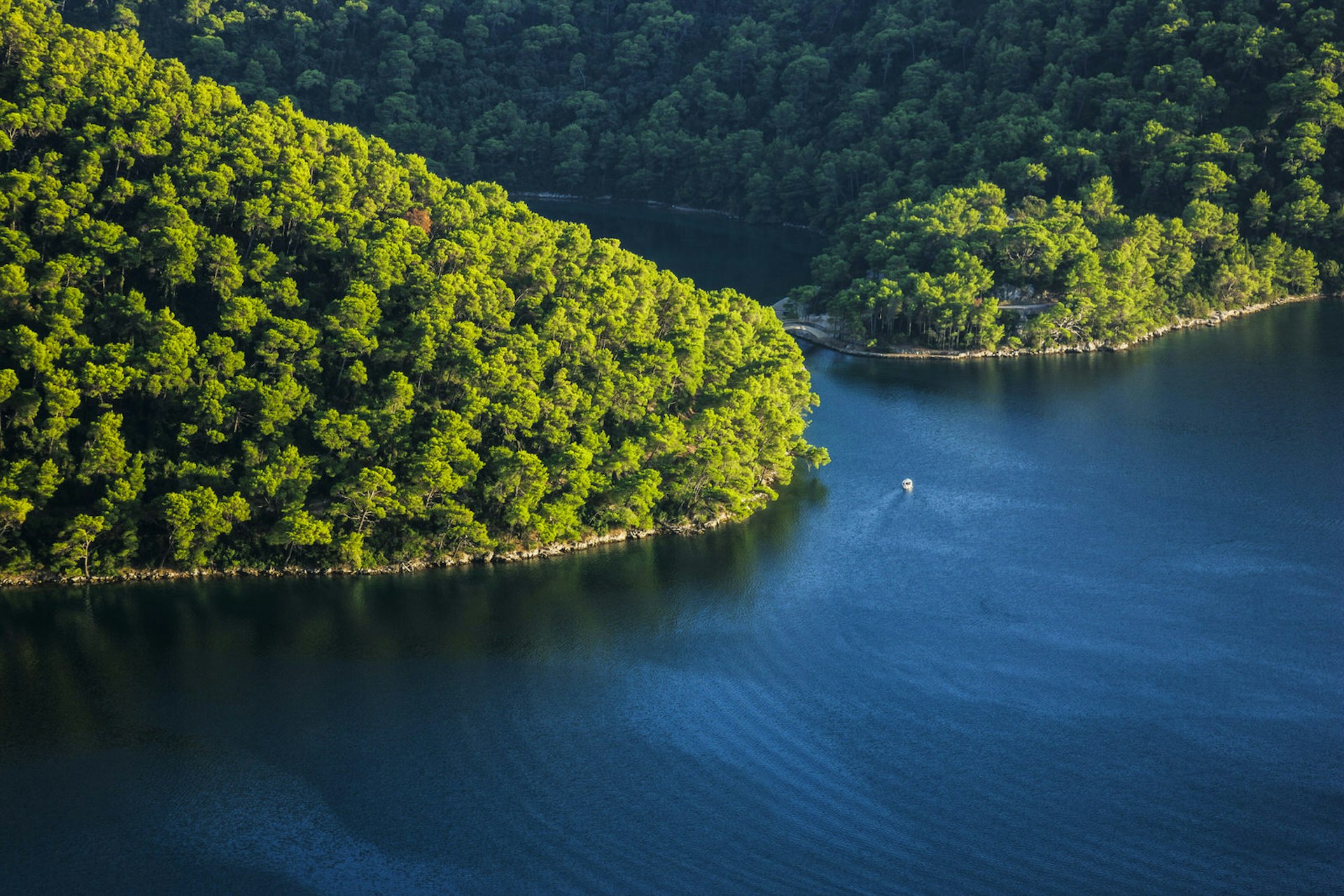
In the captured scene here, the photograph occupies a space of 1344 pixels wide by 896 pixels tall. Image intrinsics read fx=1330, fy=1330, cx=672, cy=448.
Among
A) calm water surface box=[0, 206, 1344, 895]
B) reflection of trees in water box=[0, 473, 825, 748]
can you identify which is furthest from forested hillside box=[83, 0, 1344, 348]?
reflection of trees in water box=[0, 473, 825, 748]

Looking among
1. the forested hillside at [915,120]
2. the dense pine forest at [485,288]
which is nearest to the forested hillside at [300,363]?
the dense pine forest at [485,288]

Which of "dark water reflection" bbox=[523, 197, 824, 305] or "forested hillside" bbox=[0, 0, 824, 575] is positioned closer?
"forested hillside" bbox=[0, 0, 824, 575]

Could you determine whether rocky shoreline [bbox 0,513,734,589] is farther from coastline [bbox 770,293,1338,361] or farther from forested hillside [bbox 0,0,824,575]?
coastline [bbox 770,293,1338,361]

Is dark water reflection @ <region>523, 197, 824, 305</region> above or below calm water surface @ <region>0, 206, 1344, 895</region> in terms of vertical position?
above

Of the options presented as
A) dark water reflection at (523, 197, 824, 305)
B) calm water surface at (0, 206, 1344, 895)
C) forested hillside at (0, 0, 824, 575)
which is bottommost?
calm water surface at (0, 206, 1344, 895)

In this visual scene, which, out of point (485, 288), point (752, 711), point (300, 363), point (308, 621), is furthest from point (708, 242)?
point (752, 711)

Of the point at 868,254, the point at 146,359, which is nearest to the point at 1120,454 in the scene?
the point at 868,254

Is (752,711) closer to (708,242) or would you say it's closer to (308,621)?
(308,621)
